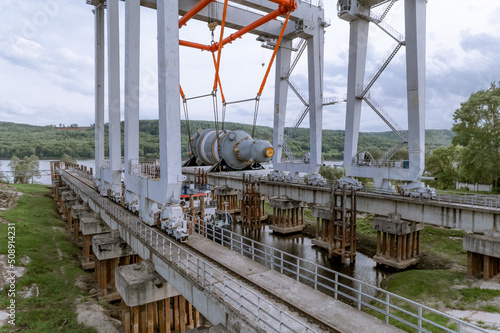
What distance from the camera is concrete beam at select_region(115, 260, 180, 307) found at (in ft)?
40.5

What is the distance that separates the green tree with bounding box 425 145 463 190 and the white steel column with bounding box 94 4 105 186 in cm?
4726

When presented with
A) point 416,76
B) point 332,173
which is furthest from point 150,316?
point 332,173

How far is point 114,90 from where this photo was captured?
24.9 m

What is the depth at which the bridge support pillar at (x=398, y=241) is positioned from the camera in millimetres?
22828

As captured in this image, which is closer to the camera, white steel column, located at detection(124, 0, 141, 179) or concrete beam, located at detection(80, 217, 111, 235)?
white steel column, located at detection(124, 0, 141, 179)

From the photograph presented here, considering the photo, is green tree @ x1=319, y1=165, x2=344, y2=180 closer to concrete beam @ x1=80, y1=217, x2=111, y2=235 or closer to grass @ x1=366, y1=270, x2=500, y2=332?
grass @ x1=366, y1=270, x2=500, y2=332

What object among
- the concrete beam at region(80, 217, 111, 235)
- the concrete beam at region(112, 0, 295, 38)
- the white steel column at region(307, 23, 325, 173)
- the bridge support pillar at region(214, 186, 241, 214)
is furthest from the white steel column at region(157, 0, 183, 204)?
the bridge support pillar at region(214, 186, 241, 214)

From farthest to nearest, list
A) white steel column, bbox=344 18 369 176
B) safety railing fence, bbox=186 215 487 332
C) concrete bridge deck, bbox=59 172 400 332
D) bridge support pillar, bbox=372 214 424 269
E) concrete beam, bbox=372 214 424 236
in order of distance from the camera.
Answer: white steel column, bbox=344 18 369 176 < bridge support pillar, bbox=372 214 424 269 < concrete beam, bbox=372 214 424 236 < concrete bridge deck, bbox=59 172 400 332 < safety railing fence, bbox=186 215 487 332

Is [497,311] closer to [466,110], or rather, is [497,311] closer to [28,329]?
[28,329]

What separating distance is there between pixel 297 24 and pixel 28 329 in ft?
103

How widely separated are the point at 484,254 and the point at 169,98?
20729mm

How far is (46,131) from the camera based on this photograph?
634 ft

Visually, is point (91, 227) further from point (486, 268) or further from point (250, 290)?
point (486, 268)

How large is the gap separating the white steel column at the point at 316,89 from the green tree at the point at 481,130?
17086mm
